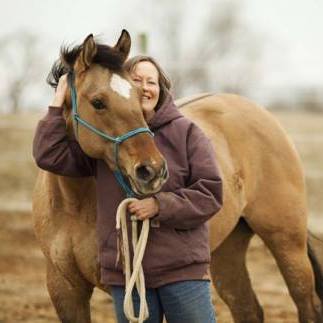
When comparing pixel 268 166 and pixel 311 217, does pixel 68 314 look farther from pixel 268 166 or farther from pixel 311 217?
pixel 311 217

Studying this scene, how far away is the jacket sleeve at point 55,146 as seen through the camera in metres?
3.33

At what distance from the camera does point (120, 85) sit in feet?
10.5

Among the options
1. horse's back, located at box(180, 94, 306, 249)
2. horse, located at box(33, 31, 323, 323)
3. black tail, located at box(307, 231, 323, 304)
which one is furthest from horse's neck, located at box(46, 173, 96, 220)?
black tail, located at box(307, 231, 323, 304)

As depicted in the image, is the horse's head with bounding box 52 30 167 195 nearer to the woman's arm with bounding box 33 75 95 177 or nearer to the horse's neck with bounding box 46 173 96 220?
the woman's arm with bounding box 33 75 95 177

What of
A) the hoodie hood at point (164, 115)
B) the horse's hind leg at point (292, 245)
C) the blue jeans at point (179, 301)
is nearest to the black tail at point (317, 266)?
the horse's hind leg at point (292, 245)

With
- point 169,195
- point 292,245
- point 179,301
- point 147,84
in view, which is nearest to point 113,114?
point 147,84

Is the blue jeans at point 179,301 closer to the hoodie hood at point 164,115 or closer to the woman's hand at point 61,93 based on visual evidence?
the hoodie hood at point 164,115

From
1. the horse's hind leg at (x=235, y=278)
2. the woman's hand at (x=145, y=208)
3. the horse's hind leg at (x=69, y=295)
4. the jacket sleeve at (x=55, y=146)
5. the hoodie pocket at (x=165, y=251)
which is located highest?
the jacket sleeve at (x=55, y=146)

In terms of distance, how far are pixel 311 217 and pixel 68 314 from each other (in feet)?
22.6

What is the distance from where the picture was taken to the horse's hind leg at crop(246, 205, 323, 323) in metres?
4.95

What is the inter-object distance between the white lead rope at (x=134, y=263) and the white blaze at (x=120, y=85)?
16.5 inches

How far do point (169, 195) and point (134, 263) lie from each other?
299 millimetres

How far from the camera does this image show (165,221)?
3.17 metres

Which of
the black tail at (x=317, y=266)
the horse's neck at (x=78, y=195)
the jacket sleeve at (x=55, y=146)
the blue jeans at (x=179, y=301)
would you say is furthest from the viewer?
the black tail at (x=317, y=266)
